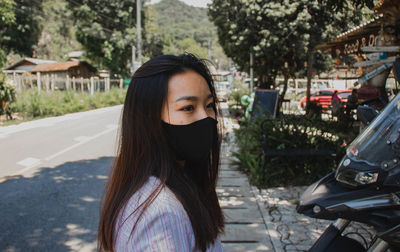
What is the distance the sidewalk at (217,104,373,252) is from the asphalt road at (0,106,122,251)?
162 cm

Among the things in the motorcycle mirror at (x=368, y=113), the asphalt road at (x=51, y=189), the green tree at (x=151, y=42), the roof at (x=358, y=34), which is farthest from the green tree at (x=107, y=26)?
the motorcycle mirror at (x=368, y=113)

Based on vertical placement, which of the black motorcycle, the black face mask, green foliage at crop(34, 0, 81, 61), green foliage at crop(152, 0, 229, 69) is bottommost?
the black motorcycle

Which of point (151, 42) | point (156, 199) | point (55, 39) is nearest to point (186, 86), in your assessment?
point (156, 199)

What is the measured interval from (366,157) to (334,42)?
9.07 meters

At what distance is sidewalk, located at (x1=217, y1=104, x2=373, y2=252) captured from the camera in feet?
11.4

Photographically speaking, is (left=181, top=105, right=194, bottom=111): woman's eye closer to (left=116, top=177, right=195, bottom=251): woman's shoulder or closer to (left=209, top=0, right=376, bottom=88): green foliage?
(left=116, top=177, right=195, bottom=251): woman's shoulder

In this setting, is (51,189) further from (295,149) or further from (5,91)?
(5,91)

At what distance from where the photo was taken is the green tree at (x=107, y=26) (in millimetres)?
33312

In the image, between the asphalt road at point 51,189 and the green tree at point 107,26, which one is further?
the green tree at point 107,26

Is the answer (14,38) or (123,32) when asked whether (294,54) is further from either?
(14,38)

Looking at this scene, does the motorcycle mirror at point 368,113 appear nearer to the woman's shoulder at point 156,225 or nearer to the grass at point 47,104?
the woman's shoulder at point 156,225

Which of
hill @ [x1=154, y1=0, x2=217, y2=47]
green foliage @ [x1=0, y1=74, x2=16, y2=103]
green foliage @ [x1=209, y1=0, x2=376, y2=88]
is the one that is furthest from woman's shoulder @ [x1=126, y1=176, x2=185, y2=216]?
hill @ [x1=154, y1=0, x2=217, y2=47]

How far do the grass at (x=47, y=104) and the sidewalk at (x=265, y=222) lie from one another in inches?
429

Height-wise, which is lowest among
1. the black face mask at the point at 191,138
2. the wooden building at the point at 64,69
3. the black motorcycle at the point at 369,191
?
the black motorcycle at the point at 369,191
